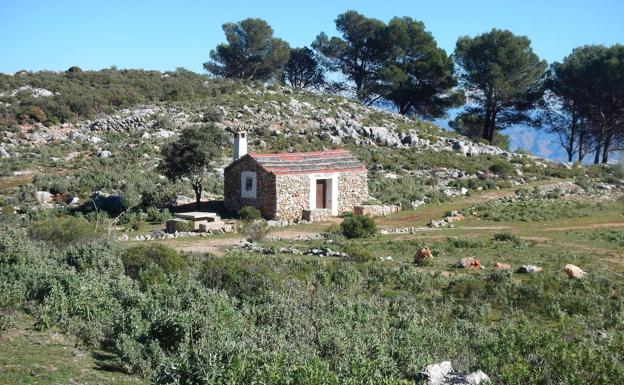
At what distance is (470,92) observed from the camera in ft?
204

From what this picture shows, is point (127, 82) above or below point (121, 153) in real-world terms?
above

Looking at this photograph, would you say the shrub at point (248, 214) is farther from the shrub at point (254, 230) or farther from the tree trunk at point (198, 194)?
the tree trunk at point (198, 194)

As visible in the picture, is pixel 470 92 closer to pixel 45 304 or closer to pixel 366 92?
pixel 366 92

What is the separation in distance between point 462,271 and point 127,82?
4751 cm

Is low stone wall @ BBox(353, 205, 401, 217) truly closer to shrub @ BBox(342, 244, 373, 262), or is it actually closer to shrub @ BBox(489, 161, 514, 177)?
shrub @ BBox(342, 244, 373, 262)

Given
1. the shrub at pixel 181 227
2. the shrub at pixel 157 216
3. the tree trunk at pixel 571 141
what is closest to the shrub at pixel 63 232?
the shrub at pixel 181 227

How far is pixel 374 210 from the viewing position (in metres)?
33.3

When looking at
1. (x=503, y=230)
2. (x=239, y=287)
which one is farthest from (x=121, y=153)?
(x=239, y=287)

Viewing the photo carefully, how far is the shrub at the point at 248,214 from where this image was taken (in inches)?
1189

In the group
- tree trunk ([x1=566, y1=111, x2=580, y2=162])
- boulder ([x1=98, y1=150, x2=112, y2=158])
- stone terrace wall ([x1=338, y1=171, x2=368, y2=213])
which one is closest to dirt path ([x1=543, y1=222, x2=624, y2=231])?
stone terrace wall ([x1=338, y1=171, x2=368, y2=213])

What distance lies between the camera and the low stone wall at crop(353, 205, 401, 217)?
33.1 metres

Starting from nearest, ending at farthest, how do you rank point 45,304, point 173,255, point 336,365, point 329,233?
point 336,365
point 45,304
point 173,255
point 329,233

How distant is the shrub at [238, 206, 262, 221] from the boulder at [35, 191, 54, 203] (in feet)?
33.4

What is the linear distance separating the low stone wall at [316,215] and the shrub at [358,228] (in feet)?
14.8
